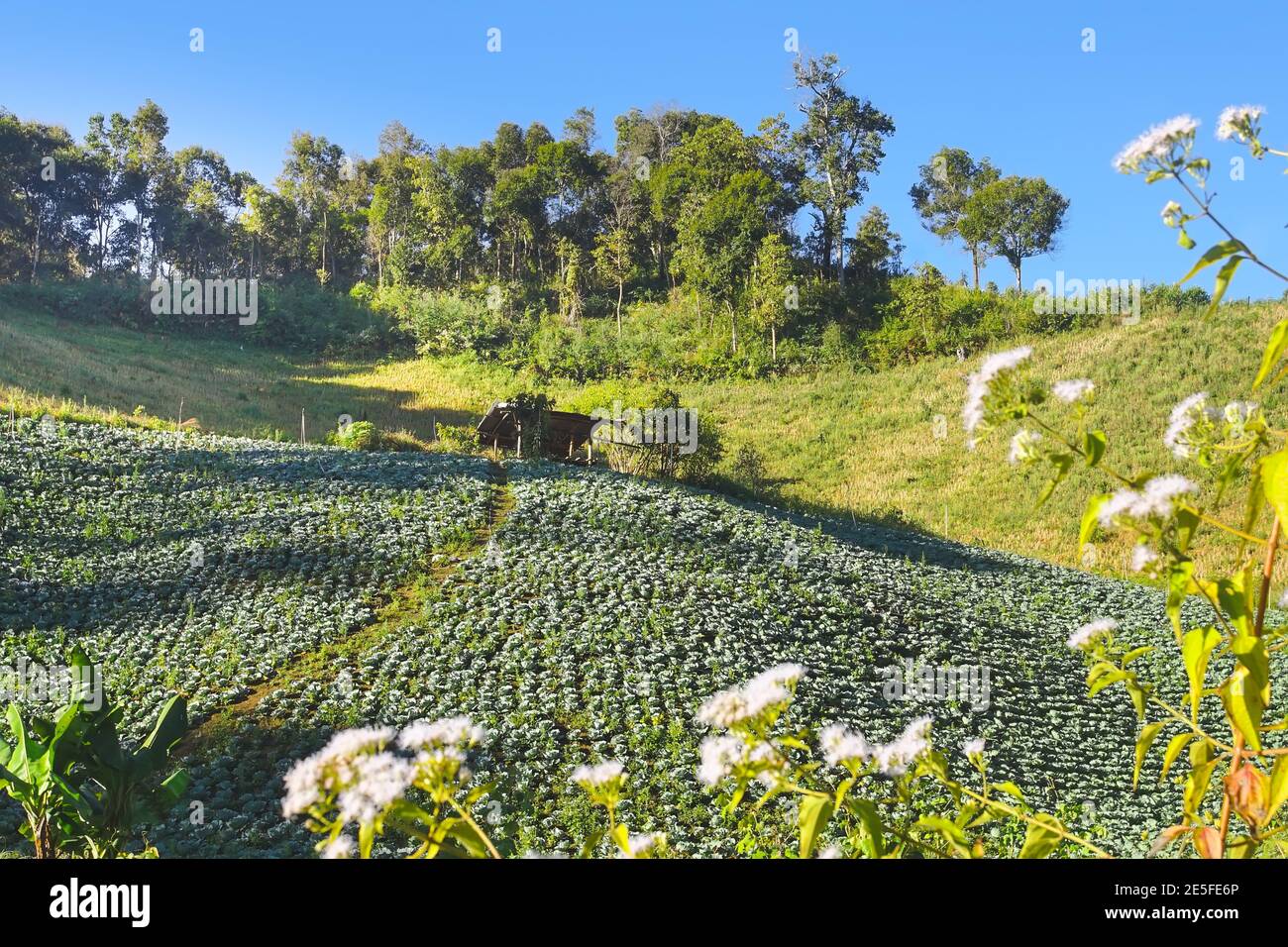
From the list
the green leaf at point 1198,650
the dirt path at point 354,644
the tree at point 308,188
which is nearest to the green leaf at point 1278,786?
the green leaf at point 1198,650

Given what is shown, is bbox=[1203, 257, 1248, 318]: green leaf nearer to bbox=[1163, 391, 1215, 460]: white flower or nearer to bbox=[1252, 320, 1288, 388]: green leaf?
bbox=[1252, 320, 1288, 388]: green leaf

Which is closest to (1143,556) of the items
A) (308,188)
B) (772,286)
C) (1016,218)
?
(772,286)

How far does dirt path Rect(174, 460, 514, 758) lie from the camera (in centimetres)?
957

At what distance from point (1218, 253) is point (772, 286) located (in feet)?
151

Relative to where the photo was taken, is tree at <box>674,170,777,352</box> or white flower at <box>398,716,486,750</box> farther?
tree at <box>674,170,777,352</box>

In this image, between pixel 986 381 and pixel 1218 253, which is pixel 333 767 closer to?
pixel 986 381

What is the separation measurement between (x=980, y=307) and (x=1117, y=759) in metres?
40.1

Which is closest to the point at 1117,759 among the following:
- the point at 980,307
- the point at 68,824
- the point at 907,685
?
the point at 907,685

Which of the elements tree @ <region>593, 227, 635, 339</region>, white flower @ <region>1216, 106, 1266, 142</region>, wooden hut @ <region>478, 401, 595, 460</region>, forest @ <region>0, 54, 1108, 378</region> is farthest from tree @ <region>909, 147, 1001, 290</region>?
white flower @ <region>1216, 106, 1266, 142</region>

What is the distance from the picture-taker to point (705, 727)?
9.79 meters

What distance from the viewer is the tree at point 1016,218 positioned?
5006 cm

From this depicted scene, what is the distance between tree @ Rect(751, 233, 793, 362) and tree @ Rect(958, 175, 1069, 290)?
12308mm
